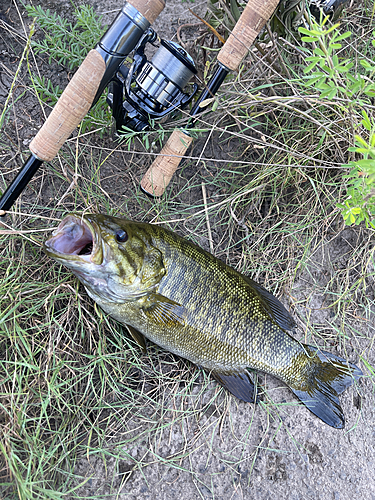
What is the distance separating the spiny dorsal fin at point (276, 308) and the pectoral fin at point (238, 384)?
445 millimetres

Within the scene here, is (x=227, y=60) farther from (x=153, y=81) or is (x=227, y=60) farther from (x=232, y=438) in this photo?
(x=232, y=438)

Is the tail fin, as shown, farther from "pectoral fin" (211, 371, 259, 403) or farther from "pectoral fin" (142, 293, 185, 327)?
"pectoral fin" (142, 293, 185, 327)

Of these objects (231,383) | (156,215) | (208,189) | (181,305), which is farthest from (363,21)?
(231,383)

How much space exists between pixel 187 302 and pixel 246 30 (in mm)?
1702

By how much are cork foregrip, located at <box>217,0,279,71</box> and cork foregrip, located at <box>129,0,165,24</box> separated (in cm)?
44

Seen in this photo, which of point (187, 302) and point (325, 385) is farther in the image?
point (325, 385)

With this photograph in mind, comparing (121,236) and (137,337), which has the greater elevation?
(121,236)

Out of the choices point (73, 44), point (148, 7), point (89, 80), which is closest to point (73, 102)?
point (89, 80)

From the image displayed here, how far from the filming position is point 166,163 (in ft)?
7.77

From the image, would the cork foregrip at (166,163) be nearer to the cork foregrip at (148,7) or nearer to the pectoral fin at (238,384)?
the cork foregrip at (148,7)

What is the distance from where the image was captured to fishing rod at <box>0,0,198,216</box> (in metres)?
1.89

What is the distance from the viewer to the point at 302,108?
2.56 metres

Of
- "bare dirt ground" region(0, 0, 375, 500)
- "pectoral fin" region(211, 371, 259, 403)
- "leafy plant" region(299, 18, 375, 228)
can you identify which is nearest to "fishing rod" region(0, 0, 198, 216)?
"bare dirt ground" region(0, 0, 375, 500)

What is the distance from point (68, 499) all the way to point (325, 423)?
1.86 metres
